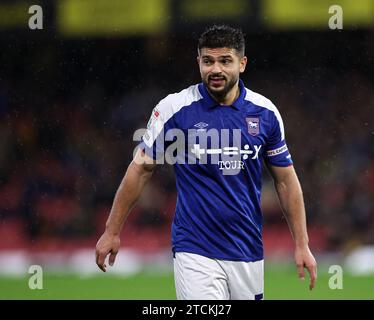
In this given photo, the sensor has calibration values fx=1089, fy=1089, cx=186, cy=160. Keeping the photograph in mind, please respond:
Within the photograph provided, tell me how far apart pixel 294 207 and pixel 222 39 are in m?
1.06

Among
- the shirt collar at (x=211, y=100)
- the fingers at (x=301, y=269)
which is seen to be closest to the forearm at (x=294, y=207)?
the fingers at (x=301, y=269)

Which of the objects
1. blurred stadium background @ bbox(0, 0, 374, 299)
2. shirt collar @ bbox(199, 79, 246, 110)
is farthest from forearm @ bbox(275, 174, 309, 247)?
blurred stadium background @ bbox(0, 0, 374, 299)

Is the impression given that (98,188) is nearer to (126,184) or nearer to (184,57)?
(184,57)

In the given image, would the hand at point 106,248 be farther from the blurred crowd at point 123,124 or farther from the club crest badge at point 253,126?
the blurred crowd at point 123,124

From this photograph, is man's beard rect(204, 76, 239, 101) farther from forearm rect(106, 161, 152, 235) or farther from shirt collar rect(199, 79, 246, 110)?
forearm rect(106, 161, 152, 235)

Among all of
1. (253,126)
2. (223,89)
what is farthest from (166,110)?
(253,126)

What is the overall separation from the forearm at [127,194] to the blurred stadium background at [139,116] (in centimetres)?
797

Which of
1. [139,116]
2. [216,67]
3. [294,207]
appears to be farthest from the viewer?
[139,116]

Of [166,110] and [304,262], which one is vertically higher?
[166,110]

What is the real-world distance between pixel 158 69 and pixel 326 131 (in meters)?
2.94

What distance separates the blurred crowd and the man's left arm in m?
9.94

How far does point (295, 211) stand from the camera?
6.31m

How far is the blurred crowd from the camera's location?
16609 millimetres

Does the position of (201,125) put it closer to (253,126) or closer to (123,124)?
(253,126)
